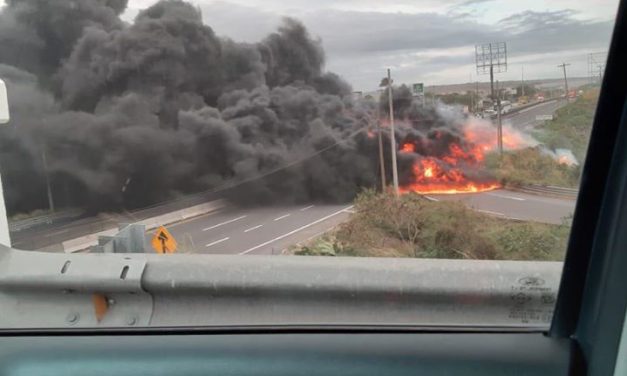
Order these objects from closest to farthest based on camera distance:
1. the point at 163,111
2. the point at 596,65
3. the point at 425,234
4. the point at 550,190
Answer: the point at 596,65 < the point at 550,190 < the point at 425,234 < the point at 163,111

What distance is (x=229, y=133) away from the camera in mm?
2186

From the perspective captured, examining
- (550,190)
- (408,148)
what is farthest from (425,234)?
(550,190)

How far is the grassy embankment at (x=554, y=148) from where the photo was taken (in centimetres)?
176

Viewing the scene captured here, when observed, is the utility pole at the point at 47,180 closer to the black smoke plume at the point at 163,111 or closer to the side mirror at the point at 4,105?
the black smoke plume at the point at 163,111

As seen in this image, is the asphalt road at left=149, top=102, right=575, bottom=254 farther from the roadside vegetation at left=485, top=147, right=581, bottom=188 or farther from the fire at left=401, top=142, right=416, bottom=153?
the fire at left=401, top=142, right=416, bottom=153

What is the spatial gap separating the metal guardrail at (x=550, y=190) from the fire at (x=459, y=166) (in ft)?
0.30

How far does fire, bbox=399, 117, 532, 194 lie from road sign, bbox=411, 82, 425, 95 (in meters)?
0.15

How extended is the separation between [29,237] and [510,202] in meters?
1.68

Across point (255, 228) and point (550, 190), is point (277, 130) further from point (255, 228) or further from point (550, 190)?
point (550, 190)

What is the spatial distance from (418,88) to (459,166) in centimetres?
30

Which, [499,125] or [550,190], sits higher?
[499,125]

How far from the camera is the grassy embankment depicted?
176 cm

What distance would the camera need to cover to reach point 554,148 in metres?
1.93

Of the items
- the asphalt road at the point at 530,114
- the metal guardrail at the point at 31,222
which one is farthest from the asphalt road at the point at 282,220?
the metal guardrail at the point at 31,222
